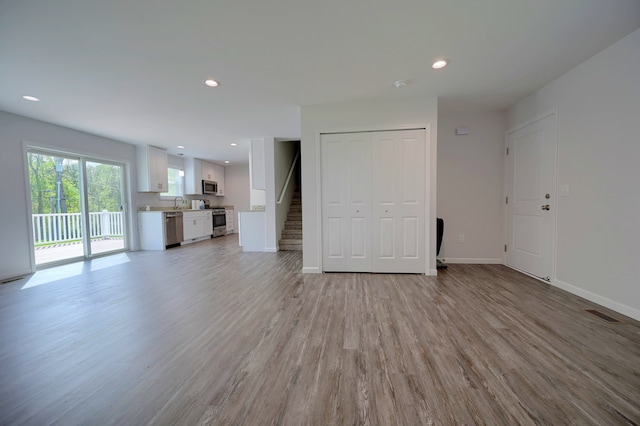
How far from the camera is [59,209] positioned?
14.3ft

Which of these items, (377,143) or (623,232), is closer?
(623,232)

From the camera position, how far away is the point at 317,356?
171cm

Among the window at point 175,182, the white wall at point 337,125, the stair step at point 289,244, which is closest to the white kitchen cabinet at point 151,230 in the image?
the window at point 175,182

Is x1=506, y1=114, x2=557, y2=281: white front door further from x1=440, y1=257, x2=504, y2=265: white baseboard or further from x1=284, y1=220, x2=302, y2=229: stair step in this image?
x1=284, y1=220, x2=302, y2=229: stair step

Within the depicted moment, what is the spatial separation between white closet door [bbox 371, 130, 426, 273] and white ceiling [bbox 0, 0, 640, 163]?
2.19ft

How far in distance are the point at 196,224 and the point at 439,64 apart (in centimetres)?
708

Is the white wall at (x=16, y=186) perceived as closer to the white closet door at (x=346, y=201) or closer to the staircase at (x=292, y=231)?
the staircase at (x=292, y=231)

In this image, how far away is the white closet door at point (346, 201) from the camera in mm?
3553

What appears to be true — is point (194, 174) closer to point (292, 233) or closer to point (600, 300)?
point (292, 233)

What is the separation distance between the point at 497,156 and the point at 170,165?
8121mm

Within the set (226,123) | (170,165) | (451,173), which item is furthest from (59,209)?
(451,173)

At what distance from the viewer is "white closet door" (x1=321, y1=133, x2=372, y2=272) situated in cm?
355

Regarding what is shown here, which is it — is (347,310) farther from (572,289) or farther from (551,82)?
(551,82)

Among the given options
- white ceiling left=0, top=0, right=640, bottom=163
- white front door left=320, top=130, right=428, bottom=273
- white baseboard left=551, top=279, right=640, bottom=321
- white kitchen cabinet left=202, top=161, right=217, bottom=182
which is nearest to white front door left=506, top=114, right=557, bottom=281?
white baseboard left=551, top=279, right=640, bottom=321
